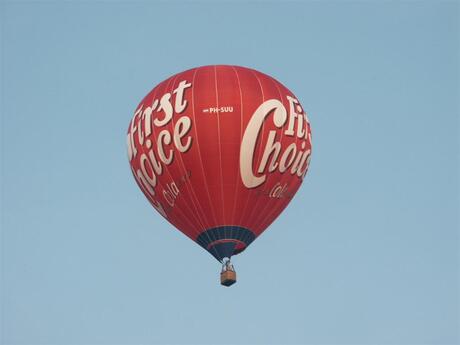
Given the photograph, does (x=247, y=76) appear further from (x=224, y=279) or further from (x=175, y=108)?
(x=224, y=279)

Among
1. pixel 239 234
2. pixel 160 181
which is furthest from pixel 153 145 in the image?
pixel 239 234

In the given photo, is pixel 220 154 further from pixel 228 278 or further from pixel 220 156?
pixel 228 278

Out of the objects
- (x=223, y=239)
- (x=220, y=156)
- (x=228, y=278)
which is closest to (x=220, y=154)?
(x=220, y=156)

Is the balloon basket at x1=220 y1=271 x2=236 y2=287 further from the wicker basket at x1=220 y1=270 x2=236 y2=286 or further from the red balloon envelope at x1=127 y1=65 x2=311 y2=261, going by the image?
the red balloon envelope at x1=127 y1=65 x2=311 y2=261

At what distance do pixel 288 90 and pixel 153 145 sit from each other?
19.8ft

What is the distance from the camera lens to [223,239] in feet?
171

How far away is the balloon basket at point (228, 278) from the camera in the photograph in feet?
169

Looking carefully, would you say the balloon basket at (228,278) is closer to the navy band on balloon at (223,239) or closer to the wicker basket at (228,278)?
the wicker basket at (228,278)

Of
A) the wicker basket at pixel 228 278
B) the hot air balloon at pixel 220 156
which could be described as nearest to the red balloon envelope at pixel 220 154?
the hot air balloon at pixel 220 156

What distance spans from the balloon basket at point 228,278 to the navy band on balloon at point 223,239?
629 mm

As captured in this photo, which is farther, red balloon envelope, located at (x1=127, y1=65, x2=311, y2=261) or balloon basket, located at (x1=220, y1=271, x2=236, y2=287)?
red balloon envelope, located at (x1=127, y1=65, x2=311, y2=261)

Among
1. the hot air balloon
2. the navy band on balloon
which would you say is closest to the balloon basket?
the hot air balloon

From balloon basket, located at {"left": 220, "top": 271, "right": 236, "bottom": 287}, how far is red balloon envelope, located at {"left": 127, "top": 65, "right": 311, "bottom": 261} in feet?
2.32

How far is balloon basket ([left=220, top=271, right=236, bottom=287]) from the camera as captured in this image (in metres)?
51.6
